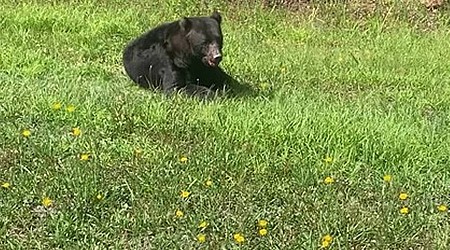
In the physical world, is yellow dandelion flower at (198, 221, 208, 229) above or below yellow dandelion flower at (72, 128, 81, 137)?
above

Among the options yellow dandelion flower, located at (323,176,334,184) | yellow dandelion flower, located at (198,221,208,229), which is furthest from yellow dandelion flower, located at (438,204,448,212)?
yellow dandelion flower, located at (198,221,208,229)

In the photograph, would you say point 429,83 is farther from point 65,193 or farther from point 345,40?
point 65,193

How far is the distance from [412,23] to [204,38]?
4.89 m

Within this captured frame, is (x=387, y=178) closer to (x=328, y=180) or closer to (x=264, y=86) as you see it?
(x=328, y=180)

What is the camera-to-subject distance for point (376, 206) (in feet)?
15.8

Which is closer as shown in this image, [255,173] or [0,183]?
[0,183]

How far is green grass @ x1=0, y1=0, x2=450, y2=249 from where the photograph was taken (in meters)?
4.44

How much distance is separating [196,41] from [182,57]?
30 cm

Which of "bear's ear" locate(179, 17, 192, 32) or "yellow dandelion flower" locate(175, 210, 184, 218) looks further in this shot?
"bear's ear" locate(179, 17, 192, 32)

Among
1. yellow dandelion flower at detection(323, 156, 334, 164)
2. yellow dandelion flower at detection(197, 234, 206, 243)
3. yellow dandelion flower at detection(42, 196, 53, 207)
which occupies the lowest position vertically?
yellow dandelion flower at detection(42, 196, 53, 207)

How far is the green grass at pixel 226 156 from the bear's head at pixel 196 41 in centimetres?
42

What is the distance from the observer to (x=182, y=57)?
278 inches

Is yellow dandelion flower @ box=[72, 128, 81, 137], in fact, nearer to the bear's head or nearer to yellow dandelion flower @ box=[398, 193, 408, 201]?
the bear's head

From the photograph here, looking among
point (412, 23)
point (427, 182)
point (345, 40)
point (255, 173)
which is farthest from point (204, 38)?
point (412, 23)
